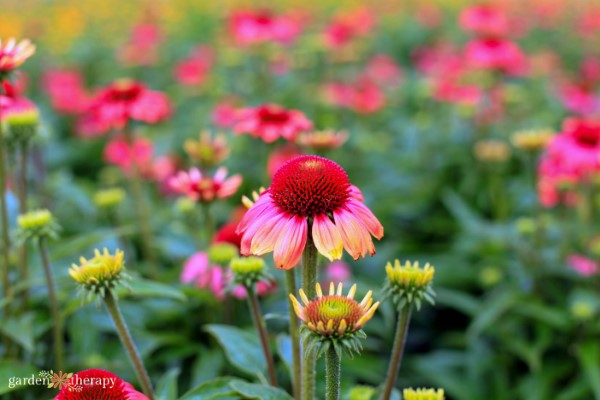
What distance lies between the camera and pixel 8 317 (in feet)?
5.93

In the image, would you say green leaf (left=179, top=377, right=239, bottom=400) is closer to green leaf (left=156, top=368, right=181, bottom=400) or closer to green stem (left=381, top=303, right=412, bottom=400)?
green leaf (left=156, top=368, right=181, bottom=400)

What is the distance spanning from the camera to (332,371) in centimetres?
112

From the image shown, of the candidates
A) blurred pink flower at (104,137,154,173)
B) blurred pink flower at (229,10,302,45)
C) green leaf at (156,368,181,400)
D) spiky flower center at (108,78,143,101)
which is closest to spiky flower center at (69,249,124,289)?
green leaf at (156,368,181,400)

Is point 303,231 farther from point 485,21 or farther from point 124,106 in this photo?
point 485,21

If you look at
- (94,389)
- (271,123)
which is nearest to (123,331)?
(94,389)

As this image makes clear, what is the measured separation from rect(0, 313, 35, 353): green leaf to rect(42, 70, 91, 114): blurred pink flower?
2617 mm

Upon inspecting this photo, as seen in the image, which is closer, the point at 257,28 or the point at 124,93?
the point at 124,93

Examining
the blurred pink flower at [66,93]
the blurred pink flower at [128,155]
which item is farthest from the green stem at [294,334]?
the blurred pink flower at [66,93]

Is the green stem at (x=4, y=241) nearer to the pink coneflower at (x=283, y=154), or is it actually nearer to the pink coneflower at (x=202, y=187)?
the pink coneflower at (x=202, y=187)

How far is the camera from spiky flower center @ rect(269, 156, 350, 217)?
1177mm

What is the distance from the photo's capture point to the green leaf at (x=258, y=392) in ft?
4.17

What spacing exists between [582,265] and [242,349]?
1.40 m

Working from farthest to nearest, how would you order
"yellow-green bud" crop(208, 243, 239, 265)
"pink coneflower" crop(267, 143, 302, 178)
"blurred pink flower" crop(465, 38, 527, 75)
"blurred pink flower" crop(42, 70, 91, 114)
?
"blurred pink flower" crop(42, 70, 91, 114) < "blurred pink flower" crop(465, 38, 527, 75) < "pink coneflower" crop(267, 143, 302, 178) < "yellow-green bud" crop(208, 243, 239, 265)

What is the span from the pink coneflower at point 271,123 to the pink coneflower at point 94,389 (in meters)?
0.97
